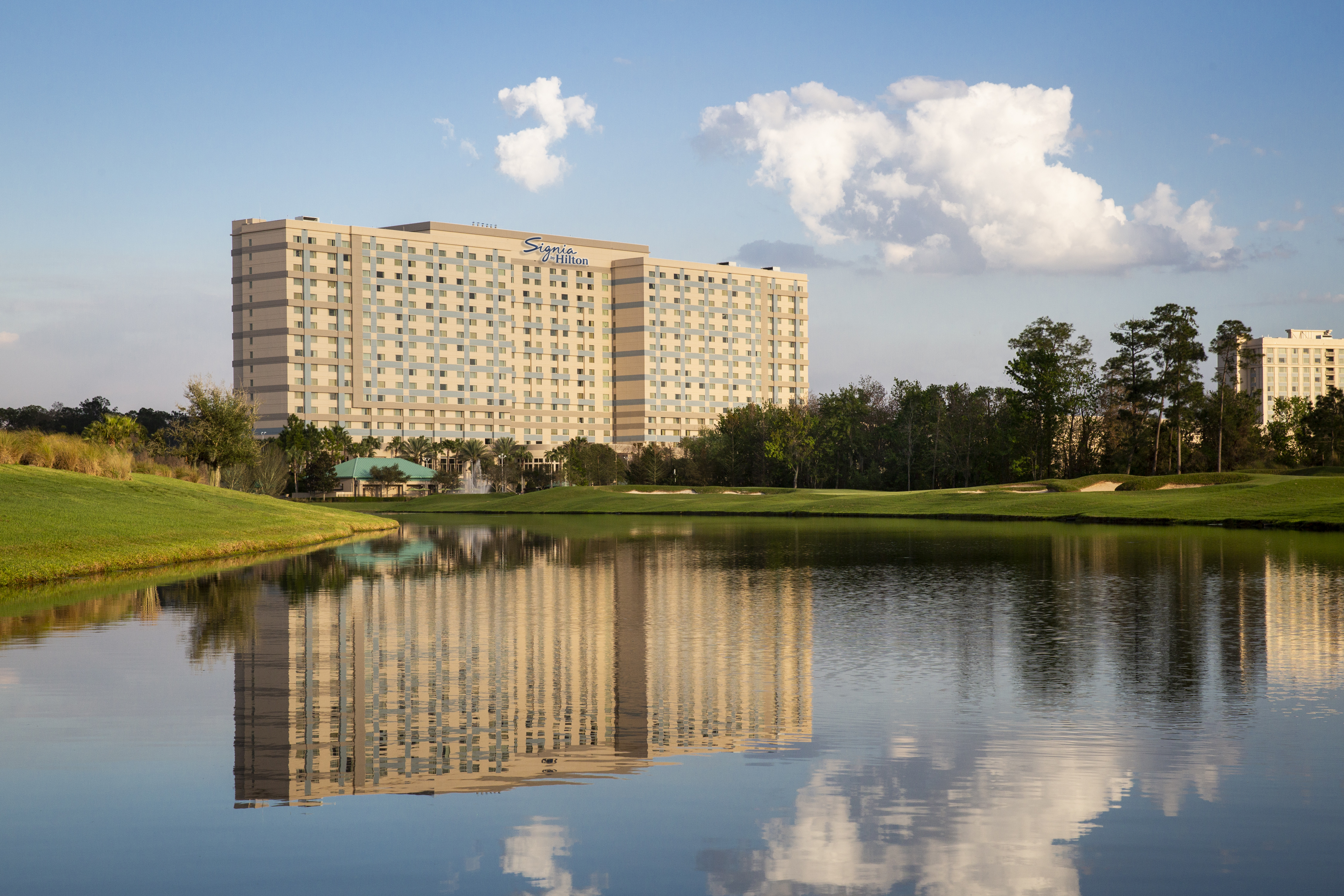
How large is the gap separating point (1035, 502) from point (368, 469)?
12515 centimetres

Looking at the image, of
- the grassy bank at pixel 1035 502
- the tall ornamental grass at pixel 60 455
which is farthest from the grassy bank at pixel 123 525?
the grassy bank at pixel 1035 502

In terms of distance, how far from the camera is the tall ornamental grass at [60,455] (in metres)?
46.2

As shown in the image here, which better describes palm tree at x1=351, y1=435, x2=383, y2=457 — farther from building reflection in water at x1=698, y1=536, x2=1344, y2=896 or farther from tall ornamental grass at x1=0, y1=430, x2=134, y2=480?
building reflection in water at x1=698, y1=536, x2=1344, y2=896

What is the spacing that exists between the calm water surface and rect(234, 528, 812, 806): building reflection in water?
68 mm

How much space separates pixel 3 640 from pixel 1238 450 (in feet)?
365

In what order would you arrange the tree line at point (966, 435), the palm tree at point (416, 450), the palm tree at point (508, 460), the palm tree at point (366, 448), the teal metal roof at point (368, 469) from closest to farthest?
the tree line at point (966, 435), the teal metal roof at point (368, 469), the palm tree at point (366, 448), the palm tree at point (508, 460), the palm tree at point (416, 450)

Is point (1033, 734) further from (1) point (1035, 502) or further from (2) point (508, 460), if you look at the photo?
(2) point (508, 460)

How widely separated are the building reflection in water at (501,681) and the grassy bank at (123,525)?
21.1 feet

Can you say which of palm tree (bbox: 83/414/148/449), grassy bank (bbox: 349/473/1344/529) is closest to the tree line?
palm tree (bbox: 83/414/148/449)

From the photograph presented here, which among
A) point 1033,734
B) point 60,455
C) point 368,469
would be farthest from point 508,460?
point 1033,734

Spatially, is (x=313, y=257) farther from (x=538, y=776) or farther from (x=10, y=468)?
(x=538, y=776)

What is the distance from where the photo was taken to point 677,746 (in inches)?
444

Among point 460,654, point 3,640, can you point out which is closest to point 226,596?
point 3,640

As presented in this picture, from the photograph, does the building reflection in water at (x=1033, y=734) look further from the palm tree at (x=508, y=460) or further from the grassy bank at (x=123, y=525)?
the palm tree at (x=508, y=460)
